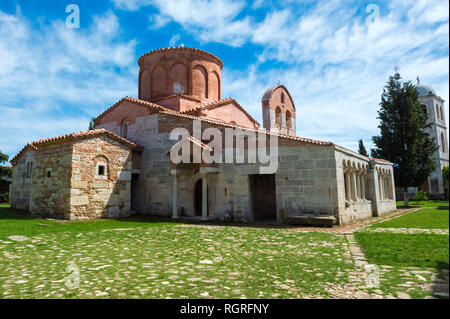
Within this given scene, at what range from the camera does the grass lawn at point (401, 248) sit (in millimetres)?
4066

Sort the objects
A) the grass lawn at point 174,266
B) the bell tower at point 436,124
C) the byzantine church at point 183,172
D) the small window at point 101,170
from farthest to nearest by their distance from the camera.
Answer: the bell tower at point 436,124 → the small window at point 101,170 → the byzantine church at point 183,172 → the grass lawn at point 174,266

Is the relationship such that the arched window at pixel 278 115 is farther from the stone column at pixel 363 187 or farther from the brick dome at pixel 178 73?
the stone column at pixel 363 187

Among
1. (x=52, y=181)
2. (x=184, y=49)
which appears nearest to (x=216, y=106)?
(x=184, y=49)

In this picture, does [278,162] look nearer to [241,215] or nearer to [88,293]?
[241,215]

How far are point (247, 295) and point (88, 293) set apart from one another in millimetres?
1710

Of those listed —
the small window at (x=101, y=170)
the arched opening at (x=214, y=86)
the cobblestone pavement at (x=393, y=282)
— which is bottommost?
the cobblestone pavement at (x=393, y=282)

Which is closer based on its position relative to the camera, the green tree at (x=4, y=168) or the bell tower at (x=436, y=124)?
the green tree at (x=4, y=168)

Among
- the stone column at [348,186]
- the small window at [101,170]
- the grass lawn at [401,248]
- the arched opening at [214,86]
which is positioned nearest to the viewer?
the grass lawn at [401,248]

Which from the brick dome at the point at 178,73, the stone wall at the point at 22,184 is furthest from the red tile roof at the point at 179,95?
the stone wall at the point at 22,184

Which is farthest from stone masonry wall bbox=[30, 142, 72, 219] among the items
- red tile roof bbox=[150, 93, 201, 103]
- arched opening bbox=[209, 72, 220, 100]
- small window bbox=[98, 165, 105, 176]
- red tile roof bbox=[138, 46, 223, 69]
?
arched opening bbox=[209, 72, 220, 100]

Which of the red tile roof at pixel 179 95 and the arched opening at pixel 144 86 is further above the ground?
the arched opening at pixel 144 86

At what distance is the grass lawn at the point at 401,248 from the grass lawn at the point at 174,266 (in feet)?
1.63

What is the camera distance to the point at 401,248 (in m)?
4.98

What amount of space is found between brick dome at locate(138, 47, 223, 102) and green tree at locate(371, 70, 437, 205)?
43.6ft
